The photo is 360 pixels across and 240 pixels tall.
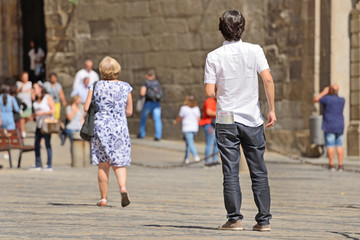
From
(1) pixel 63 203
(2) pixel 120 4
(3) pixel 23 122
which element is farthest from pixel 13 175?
(2) pixel 120 4

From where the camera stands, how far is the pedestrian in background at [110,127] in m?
9.91

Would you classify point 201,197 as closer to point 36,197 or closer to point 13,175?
point 36,197

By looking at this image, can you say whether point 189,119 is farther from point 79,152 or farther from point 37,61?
point 37,61

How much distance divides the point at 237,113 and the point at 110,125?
9.09 ft

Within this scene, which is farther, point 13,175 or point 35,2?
point 35,2

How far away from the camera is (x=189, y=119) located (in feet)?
59.5

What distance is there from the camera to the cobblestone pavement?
24.3ft

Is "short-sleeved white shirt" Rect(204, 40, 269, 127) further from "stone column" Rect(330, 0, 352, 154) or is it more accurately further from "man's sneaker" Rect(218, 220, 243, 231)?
"stone column" Rect(330, 0, 352, 154)

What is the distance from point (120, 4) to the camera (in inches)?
911

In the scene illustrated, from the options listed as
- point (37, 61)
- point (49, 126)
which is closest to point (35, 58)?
point (37, 61)

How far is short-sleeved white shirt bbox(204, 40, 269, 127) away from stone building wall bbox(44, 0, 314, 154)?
1316cm

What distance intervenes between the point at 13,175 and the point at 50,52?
10.2 m

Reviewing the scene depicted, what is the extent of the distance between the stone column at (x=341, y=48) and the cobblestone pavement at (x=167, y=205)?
303cm

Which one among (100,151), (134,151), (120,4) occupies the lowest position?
(134,151)
